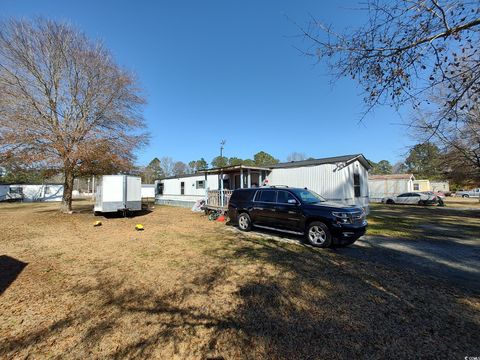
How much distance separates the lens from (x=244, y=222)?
9508 millimetres

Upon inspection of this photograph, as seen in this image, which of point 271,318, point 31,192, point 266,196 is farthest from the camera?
point 31,192

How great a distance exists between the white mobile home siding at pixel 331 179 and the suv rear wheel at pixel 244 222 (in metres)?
5.25

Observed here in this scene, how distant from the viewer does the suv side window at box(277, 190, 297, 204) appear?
25.9 ft

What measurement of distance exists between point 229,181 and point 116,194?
803 cm

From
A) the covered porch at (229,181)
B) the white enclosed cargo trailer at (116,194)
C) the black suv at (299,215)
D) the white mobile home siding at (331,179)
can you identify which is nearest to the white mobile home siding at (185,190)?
the covered porch at (229,181)

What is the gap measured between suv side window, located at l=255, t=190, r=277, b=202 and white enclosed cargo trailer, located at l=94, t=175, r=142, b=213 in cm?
974

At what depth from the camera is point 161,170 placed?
249 feet

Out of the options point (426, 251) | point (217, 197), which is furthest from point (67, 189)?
point (426, 251)

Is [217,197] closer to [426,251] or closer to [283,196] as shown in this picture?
[283,196]

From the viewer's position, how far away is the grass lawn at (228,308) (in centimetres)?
260

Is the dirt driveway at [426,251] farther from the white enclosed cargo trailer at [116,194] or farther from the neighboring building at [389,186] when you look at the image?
the neighboring building at [389,186]

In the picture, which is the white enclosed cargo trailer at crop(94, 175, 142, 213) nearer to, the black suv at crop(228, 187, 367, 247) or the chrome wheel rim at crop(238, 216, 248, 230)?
the black suv at crop(228, 187, 367, 247)

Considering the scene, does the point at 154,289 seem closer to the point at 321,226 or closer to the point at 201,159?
the point at 321,226

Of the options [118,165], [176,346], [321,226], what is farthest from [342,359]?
[118,165]
